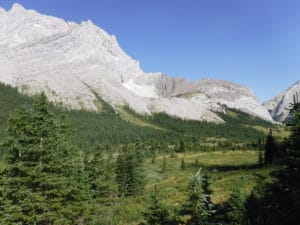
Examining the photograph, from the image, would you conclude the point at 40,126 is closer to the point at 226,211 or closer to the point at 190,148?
the point at 226,211

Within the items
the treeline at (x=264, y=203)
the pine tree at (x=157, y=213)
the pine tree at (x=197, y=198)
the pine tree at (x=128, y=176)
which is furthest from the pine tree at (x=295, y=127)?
the pine tree at (x=128, y=176)

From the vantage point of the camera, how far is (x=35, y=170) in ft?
82.0

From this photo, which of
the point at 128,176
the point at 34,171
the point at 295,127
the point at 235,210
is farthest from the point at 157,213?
the point at 128,176

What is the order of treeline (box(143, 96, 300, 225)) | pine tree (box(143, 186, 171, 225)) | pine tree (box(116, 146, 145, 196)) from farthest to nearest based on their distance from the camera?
pine tree (box(116, 146, 145, 196))
pine tree (box(143, 186, 171, 225))
treeline (box(143, 96, 300, 225))

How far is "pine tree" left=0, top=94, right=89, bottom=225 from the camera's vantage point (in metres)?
24.6

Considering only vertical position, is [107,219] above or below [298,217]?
below

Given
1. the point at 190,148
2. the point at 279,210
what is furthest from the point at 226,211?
the point at 190,148

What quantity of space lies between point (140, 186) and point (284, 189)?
42.1 m

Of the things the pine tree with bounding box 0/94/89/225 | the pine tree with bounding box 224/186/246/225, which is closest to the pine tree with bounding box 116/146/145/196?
the pine tree with bounding box 0/94/89/225

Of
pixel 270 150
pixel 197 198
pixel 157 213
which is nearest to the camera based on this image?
pixel 197 198

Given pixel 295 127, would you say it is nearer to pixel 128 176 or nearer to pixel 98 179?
pixel 98 179

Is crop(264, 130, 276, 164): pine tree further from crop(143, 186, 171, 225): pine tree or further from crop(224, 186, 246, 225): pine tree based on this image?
crop(143, 186, 171, 225): pine tree

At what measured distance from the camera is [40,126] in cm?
2581

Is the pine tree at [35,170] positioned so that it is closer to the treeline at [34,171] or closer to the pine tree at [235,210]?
the treeline at [34,171]
